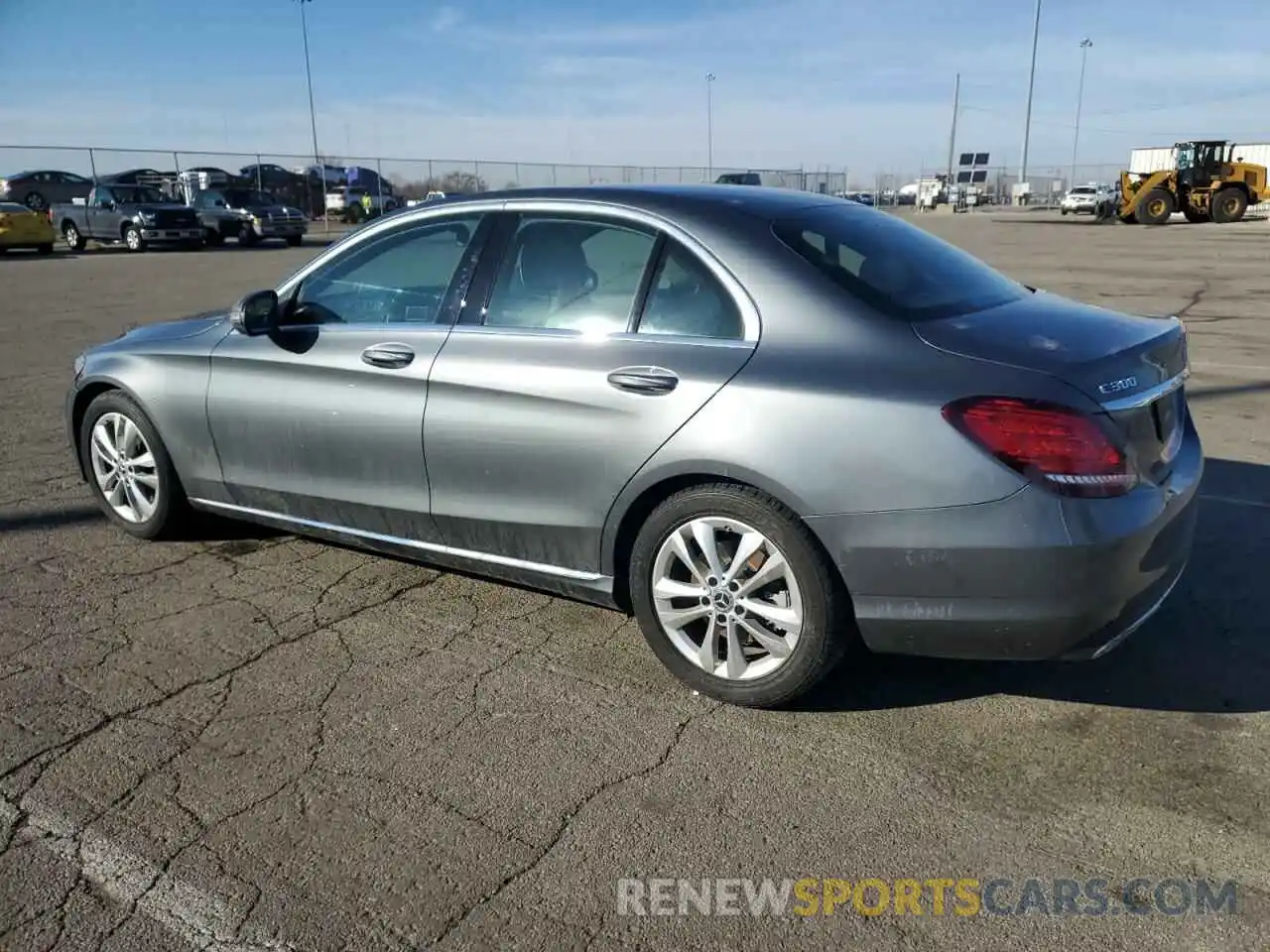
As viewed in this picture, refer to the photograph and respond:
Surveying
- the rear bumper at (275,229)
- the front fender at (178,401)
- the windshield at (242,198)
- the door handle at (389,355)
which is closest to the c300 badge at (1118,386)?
the door handle at (389,355)

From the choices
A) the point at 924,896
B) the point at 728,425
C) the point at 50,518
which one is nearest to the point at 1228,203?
the point at 728,425

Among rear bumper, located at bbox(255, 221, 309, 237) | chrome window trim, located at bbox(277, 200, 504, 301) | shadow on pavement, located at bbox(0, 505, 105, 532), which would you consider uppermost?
chrome window trim, located at bbox(277, 200, 504, 301)

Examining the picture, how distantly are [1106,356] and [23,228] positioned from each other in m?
29.7

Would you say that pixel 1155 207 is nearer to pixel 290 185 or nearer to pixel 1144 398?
pixel 290 185

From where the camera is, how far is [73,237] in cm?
2939

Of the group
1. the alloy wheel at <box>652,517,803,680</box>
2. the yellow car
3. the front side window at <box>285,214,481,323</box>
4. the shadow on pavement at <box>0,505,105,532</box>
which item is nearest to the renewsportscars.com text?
the alloy wheel at <box>652,517,803,680</box>

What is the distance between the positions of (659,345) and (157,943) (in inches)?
84.7

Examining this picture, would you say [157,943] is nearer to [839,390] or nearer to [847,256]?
[839,390]

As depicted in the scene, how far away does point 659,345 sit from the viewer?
3379 mm

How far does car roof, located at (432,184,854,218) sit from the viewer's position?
11.7 feet

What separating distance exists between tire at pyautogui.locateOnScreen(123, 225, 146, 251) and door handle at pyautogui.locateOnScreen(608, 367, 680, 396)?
1130 inches

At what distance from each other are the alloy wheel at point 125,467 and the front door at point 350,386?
0.59 meters

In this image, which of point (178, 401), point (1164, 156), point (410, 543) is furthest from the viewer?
point (1164, 156)

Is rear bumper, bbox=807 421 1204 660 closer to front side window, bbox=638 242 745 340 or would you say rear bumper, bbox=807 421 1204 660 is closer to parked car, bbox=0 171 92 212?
front side window, bbox=638 242 745 340
